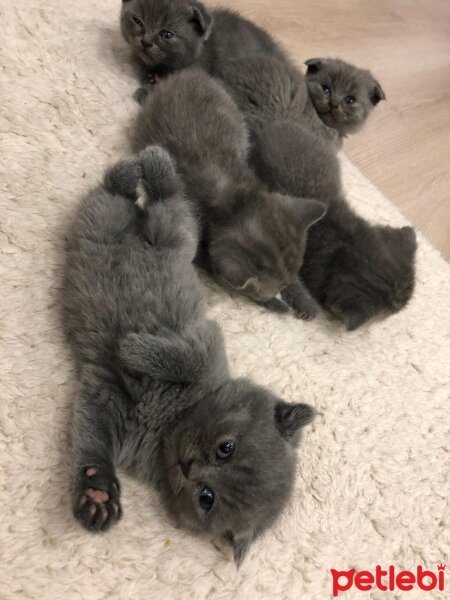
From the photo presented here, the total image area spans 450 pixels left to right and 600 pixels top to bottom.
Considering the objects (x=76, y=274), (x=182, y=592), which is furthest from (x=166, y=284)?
(x=182, y=592)

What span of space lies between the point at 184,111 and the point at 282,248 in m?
0.46

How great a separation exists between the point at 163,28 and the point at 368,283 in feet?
3.37

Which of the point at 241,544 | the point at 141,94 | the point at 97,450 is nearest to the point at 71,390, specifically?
the point at 97,450

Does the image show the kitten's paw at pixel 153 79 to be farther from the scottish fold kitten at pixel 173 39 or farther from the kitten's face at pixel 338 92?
the kitten's face at pixel 338 92

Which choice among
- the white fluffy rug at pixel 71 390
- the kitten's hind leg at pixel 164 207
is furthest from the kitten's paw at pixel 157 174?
the white fluffy rug at pixel 71 390

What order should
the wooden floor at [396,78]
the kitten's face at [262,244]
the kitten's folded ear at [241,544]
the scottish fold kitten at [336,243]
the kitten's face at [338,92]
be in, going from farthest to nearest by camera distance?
the wooden floor at [396,78] → the kitten's face at [338,92] → the scottish fold kitten at [336,243] → the kitten's face at [262,244] → the kitten's folded ear at [241,544]

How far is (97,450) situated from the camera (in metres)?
0.95

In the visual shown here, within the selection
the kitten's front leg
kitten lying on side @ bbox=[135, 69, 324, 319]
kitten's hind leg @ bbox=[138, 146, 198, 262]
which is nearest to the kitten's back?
kitten lying on side @ bbox=[135, 69, 324, 319]

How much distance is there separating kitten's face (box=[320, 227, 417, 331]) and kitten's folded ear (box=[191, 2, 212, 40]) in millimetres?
857

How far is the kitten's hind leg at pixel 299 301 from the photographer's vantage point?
1433 millimetres

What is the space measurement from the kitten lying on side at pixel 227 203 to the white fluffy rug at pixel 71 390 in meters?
0.10

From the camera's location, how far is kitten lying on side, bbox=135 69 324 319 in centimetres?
132

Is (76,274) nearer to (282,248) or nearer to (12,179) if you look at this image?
(12,179)

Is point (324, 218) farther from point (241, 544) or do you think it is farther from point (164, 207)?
point (241, 544)
